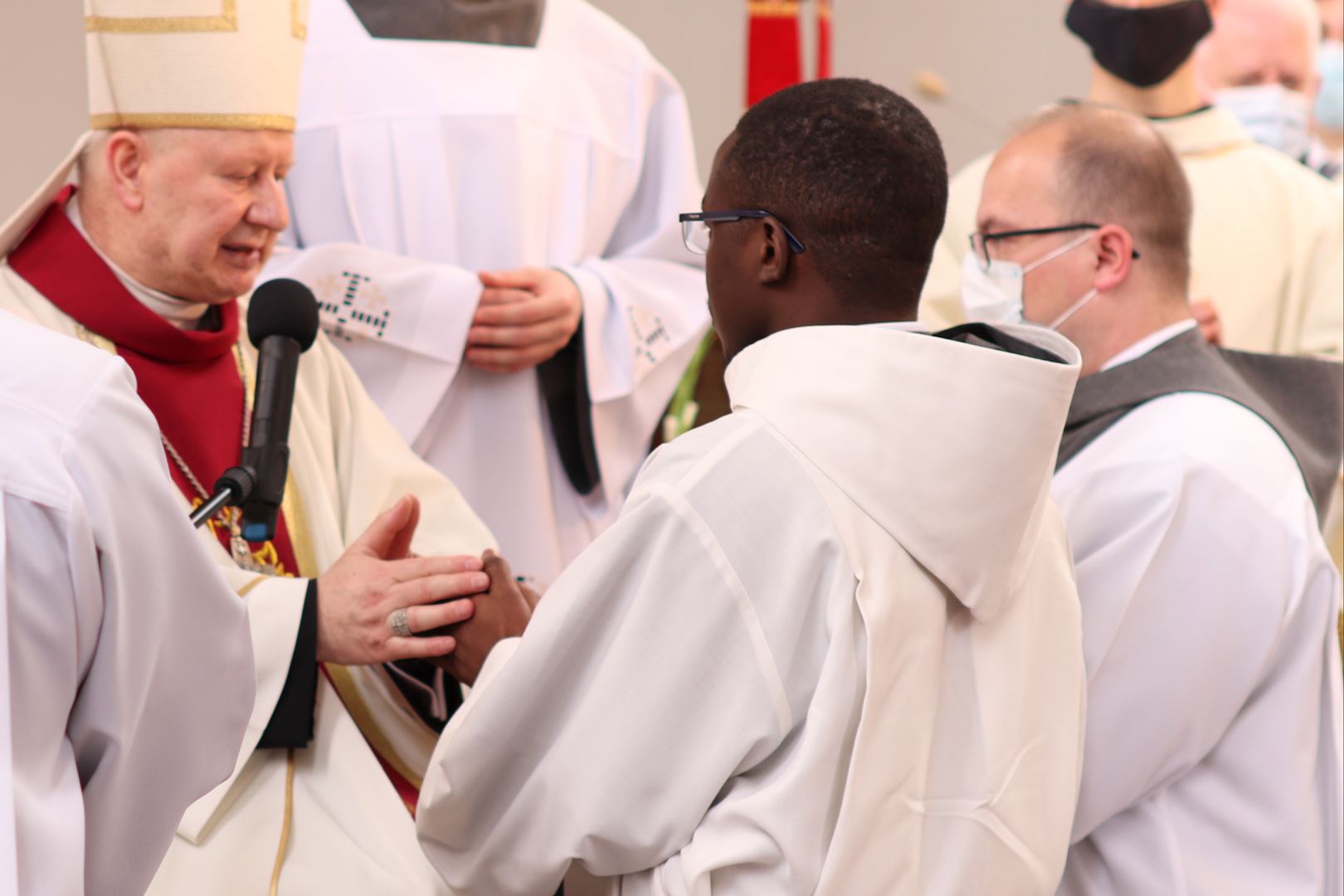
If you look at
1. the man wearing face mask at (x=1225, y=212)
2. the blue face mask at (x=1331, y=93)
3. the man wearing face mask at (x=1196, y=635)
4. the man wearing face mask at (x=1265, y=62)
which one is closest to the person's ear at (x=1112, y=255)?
the man wearing face mask at (x=1196, y=635)

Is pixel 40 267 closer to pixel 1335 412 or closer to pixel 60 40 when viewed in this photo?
pixel 60 40

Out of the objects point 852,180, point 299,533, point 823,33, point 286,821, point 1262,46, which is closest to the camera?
point 852,180

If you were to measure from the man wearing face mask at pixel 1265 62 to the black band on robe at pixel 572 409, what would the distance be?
325 centimetres

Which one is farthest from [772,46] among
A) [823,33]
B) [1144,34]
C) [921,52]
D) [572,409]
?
[572,409]

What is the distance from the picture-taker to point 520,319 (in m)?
3.36

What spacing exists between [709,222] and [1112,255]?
45.2 inches

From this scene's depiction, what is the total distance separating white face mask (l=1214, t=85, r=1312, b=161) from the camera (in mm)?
5480

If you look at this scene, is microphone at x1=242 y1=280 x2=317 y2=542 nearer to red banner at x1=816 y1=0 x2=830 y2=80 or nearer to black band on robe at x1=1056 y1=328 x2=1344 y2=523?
black band on robe at x1=1056 y1=328 x2=1344 y2=523

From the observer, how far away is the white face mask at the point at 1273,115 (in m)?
5.48

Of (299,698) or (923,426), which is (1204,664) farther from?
(299,698)

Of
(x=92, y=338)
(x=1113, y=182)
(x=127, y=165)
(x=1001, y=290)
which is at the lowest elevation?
(x=1001, y=290)

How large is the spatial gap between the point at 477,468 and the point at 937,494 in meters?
1.98

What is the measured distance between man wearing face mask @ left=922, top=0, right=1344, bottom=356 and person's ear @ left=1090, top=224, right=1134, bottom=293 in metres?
1.35

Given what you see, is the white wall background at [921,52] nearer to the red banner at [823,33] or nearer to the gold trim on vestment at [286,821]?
the red banner at [823,33]
